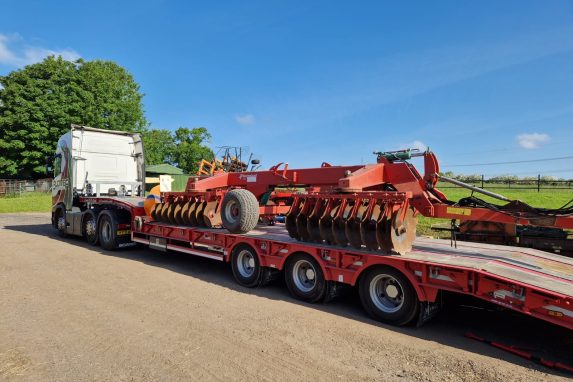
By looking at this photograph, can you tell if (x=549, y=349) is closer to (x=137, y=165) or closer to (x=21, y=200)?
(x=137, y=165)

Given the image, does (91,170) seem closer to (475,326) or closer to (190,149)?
(475,326)

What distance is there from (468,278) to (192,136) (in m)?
54.4

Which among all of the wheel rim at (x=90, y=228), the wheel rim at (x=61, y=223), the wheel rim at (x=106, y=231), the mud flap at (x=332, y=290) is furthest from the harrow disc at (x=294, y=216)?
the wheel rim at (x=61, y=223)

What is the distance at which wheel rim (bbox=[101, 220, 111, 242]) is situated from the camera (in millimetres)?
10938

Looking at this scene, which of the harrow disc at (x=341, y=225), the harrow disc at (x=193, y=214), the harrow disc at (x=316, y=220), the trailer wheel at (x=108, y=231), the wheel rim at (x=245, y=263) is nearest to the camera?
the harrow disc at (x=341, y=225)

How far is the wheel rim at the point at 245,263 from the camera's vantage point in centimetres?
719

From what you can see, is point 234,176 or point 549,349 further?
point 234,176

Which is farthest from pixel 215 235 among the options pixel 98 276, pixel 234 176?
pixel 98 276

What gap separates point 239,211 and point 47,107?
3560cm

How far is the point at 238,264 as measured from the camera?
7.31 m

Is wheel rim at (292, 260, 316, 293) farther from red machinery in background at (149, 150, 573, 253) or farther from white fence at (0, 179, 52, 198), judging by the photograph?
white fence at (0, 179, 52, 198)

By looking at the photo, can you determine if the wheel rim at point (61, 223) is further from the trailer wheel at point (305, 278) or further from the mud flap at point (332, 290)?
the mud flap at point (332, 290)

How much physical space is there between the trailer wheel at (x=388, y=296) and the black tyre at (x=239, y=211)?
2.61m

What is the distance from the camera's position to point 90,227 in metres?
11.8
